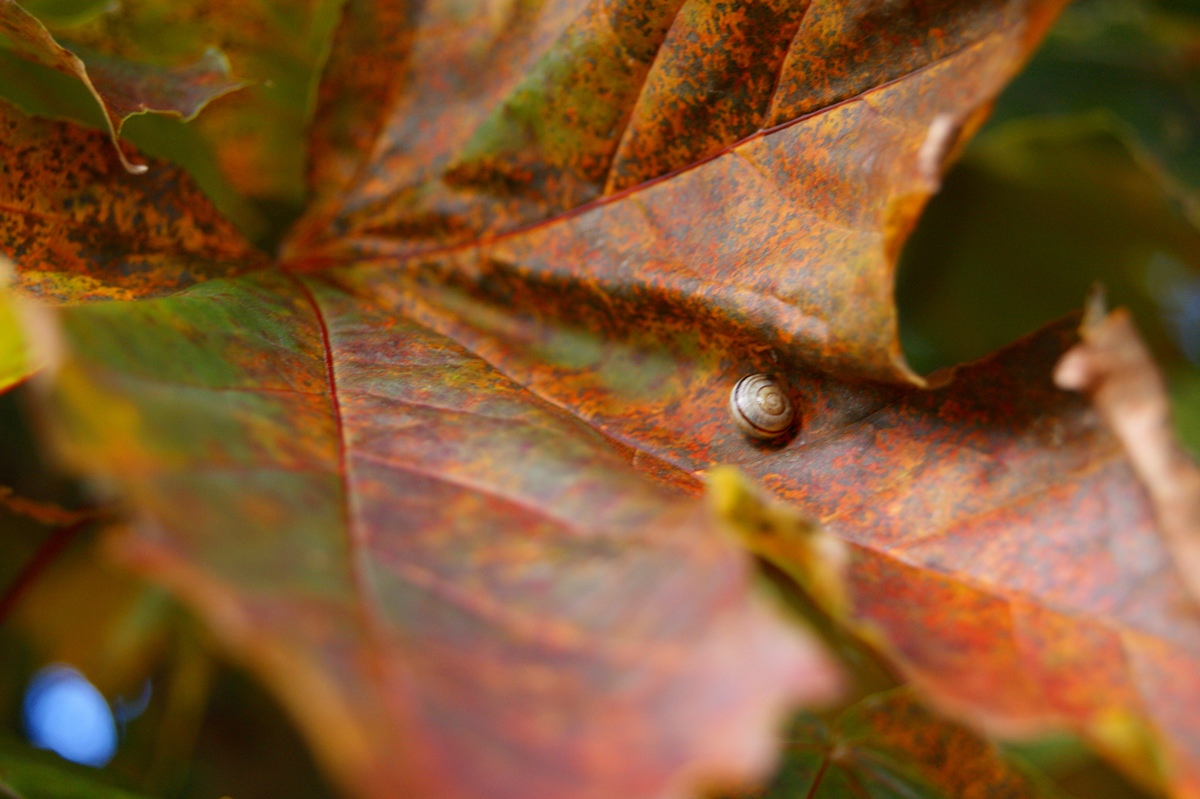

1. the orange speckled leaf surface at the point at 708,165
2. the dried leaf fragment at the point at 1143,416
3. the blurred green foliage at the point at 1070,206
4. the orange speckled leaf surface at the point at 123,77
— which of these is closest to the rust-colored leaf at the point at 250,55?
the orange speckled leaf surface at the point at 123,77

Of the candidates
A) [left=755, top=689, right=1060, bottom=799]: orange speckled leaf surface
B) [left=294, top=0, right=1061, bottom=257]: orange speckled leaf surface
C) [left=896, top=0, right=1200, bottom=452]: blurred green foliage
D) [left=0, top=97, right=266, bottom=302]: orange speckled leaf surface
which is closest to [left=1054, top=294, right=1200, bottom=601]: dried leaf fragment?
[left=294, top=0, right=1061, bottom=257]: orange speckled leaf surface

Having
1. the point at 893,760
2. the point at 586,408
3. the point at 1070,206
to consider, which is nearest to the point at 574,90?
the point at 586,408

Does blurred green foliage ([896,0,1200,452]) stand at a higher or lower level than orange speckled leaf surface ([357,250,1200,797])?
higher

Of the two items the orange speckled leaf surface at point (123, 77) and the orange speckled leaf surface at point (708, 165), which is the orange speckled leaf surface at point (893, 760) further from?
the orange speckled leaf surface at point (123, 77)

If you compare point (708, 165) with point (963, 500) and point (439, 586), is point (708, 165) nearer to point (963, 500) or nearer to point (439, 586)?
point (963, 500)

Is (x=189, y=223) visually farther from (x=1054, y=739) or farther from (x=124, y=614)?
(x=1054, y=739)

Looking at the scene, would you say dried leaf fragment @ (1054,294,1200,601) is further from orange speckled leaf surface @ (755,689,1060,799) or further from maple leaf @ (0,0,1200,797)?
orange speckled leaf surface @ (755,689,1060,799)
